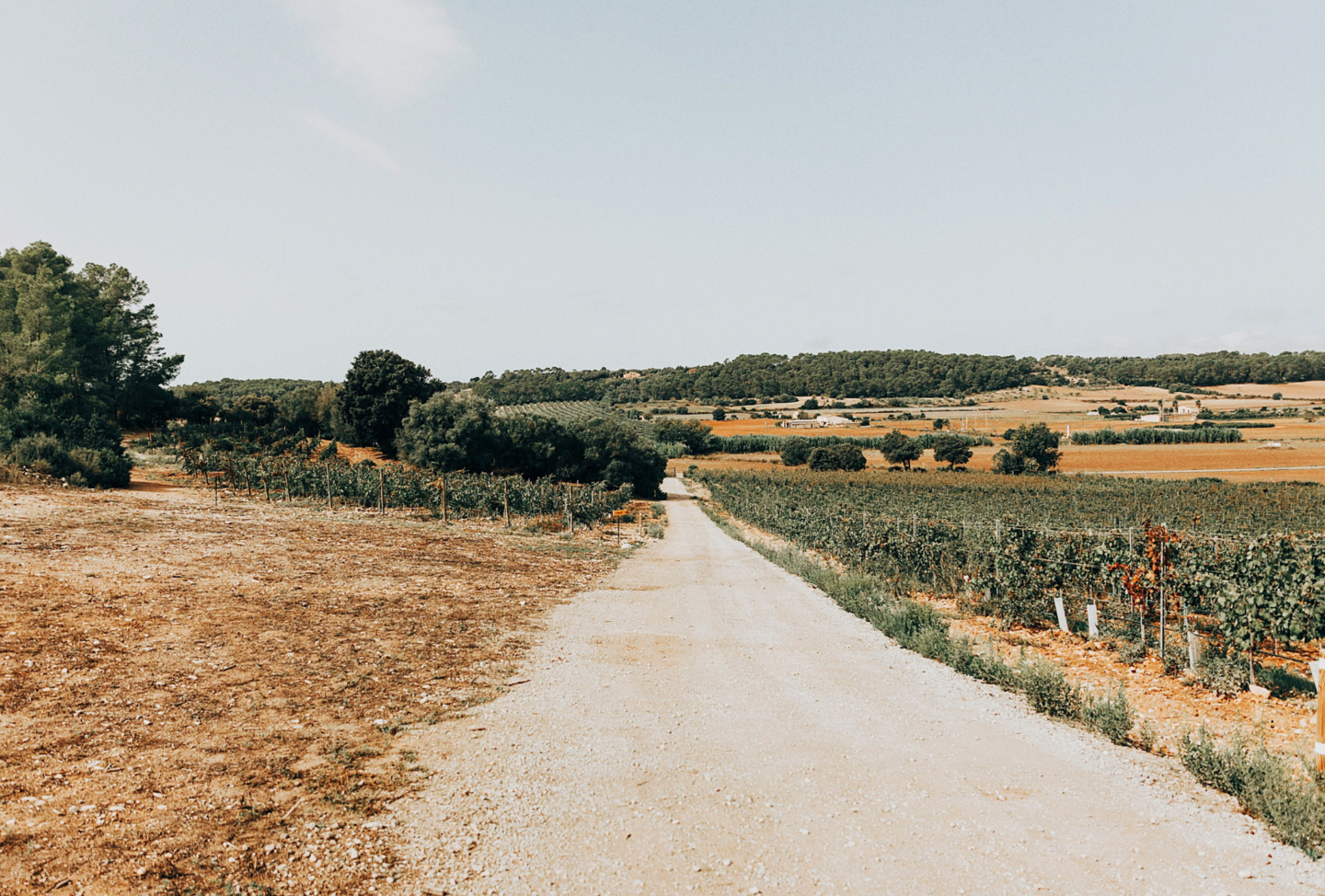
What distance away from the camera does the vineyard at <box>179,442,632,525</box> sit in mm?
32656

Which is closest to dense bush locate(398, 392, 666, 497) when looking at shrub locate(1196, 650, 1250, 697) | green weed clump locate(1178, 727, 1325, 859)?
shrub locate(1196, 650, 1250, 697)

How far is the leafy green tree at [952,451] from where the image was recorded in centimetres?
8544

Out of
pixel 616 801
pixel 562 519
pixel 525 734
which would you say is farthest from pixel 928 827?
pixel 562 519

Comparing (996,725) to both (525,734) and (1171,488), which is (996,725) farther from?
(1171,488)

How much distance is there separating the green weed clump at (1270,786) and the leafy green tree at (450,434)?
4834cm

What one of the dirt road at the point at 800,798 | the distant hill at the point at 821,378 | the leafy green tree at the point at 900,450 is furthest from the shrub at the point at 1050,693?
the distant hill at the point at 821,378

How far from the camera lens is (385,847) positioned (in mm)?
5504

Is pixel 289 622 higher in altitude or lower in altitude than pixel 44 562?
lower

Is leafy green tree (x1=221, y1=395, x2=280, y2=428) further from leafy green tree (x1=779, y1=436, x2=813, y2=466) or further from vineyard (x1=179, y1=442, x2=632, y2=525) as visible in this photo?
leafy green tree (x1=779, y1=436, x2=813, y2=466)

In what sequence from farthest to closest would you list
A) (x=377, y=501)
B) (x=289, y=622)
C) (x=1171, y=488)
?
(x=1171, y=488), (x=377, y=501), (x=289, y=622)

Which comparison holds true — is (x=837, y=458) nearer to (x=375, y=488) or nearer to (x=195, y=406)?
(x=375, y=488)

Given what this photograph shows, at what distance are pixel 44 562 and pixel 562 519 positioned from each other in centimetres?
2265

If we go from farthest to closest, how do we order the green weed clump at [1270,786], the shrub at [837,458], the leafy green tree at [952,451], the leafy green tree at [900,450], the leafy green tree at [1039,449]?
the leafy green tree at [900,450], the leafy green tree at [952,451], the shrub at [837,458], the leafy green tree at [1039,449], the green weed clump at [1270,786]

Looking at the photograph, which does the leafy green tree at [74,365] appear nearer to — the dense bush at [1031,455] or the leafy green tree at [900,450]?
the leafy green tree at [900,450]
